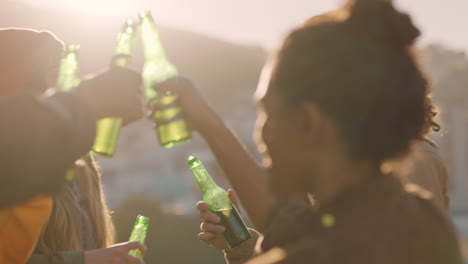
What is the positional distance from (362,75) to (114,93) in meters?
0.67

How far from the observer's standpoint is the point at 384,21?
5.57ft

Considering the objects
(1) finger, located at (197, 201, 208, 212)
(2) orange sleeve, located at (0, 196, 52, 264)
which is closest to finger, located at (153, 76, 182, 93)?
(2) orange sleeve, located at (0, 196, 52, 264)

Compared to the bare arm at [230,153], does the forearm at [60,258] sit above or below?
below

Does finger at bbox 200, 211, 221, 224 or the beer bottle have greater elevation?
the beer bottle

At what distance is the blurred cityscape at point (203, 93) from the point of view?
26.0m

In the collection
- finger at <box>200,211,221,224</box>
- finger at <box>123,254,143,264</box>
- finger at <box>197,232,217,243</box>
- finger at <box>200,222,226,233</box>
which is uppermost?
finger at <box>200,211,221,224</box>

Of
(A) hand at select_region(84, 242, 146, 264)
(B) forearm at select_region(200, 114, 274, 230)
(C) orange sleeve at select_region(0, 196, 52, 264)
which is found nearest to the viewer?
(C) orange sleeve at select_region(0, 196, 52, 264)

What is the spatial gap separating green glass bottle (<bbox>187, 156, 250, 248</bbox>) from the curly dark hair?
0.94m

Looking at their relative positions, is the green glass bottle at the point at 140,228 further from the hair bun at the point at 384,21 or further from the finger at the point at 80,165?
the hair bun at the point at 384,21

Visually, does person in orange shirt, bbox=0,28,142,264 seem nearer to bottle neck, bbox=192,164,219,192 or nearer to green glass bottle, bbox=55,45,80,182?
green glass bottle, bbox=55,45,80,182

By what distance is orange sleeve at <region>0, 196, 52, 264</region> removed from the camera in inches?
73.2

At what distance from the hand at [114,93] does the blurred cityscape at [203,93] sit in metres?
22.0

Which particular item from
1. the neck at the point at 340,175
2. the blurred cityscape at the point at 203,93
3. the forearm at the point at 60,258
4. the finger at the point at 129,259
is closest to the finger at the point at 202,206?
the finger at the point at 129,259

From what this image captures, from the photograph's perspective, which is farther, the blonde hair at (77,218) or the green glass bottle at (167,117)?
the blonde hair at (77,218)
